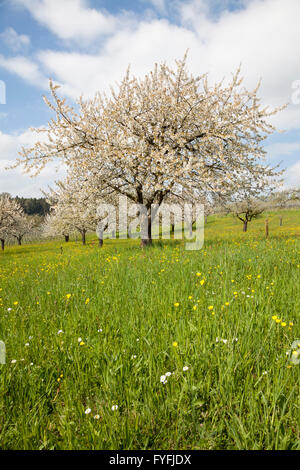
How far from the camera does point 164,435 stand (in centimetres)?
162

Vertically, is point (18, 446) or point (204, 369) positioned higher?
point (204, 369)

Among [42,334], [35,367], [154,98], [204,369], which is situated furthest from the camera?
[154,98]

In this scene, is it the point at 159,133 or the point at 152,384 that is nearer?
the point at 152,384

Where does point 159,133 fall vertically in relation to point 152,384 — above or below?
above

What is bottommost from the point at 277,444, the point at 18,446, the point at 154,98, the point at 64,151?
the point at 18,446

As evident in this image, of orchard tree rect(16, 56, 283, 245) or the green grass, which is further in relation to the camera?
orchard tree rect(16, 56, 283, 245)

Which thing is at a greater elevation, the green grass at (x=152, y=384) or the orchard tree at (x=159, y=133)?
the orchard tree at (x=159, y=133)

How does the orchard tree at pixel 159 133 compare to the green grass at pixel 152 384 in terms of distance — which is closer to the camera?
the green grass at pixel 152 384

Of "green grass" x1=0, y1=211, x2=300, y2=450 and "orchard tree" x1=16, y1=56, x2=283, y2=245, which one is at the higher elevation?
"orchard tree" x1=16, y1=56, x2=283, y2=245

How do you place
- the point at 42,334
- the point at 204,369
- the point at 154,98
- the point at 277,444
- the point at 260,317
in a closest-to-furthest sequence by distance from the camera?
the point at 277,444 → the point at 204,369 → the point at 260,317 → the point at 42,334 → the point at 154,98

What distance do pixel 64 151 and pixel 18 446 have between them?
13672 millimetres
